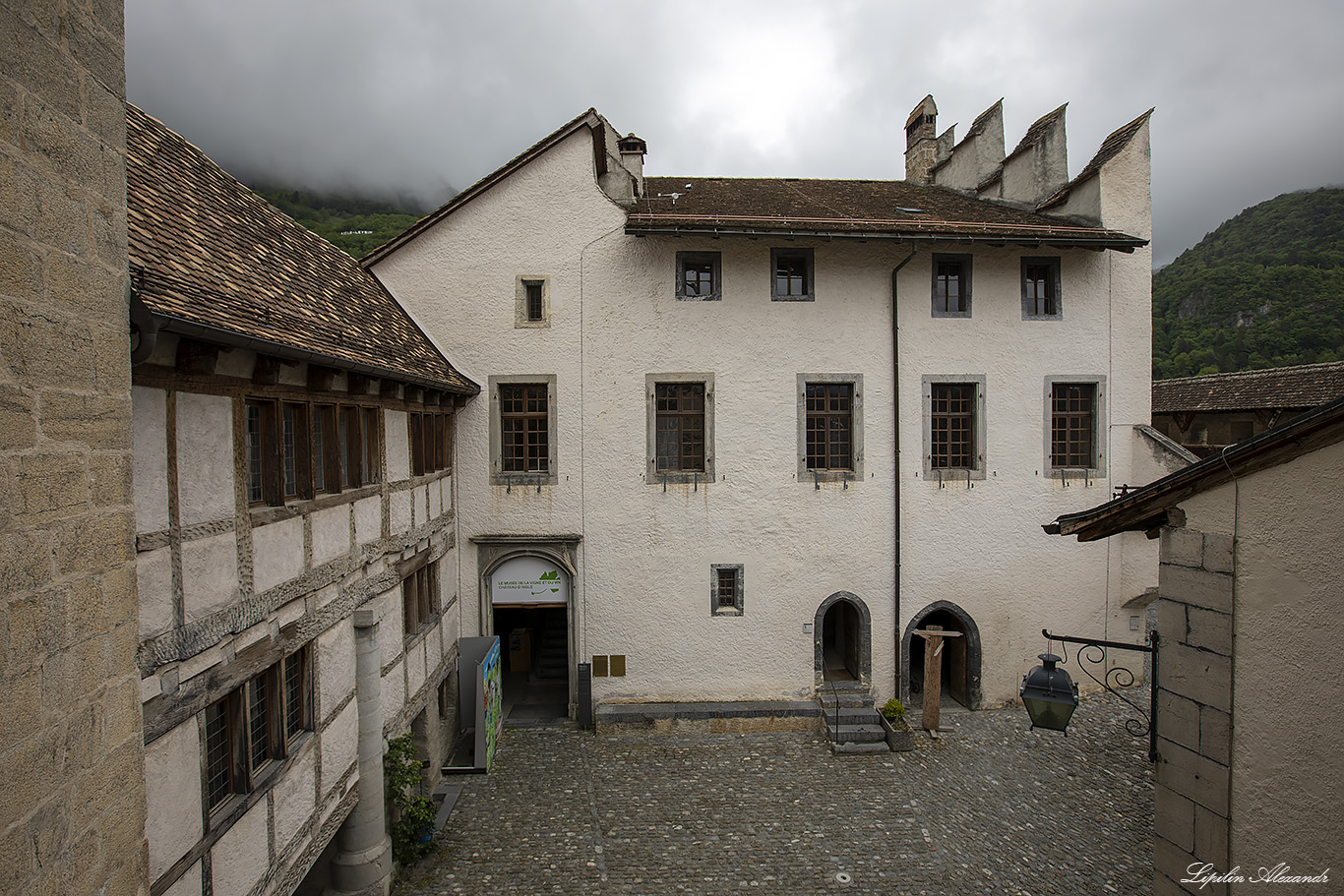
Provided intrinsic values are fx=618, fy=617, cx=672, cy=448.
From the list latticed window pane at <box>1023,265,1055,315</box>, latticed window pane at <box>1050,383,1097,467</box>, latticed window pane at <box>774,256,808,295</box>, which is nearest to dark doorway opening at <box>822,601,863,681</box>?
latticed window pane at <box>1050,383,1097,467</box>

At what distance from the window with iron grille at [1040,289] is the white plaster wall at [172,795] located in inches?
547

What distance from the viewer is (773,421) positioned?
472 inches

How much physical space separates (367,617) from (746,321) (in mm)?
8150

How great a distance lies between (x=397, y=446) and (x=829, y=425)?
781 centimetres

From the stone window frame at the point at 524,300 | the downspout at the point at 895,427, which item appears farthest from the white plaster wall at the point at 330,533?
the downspout at the point at 895,427

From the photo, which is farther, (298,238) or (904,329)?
(904,329)

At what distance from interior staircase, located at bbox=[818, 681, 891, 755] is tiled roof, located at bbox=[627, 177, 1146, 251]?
867 cm

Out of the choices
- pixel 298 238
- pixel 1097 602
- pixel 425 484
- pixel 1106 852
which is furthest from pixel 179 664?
pixel 1097 602

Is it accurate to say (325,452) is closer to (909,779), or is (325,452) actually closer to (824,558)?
(824,558)

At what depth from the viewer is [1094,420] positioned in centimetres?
1245

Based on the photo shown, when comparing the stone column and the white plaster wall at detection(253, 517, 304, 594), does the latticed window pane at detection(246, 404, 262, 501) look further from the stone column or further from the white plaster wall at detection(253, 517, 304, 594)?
the stone column

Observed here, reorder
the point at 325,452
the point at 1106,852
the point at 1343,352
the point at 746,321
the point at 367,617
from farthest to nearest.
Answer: the point at 1343,352 → the point at 746,321 → the point at 1106,852 → the point at 367,617 → the point at 325,452

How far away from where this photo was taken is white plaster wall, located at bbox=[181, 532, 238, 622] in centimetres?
437

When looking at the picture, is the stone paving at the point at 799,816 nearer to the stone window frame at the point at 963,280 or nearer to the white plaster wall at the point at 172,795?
the white plaster wall at the point at 172,795
